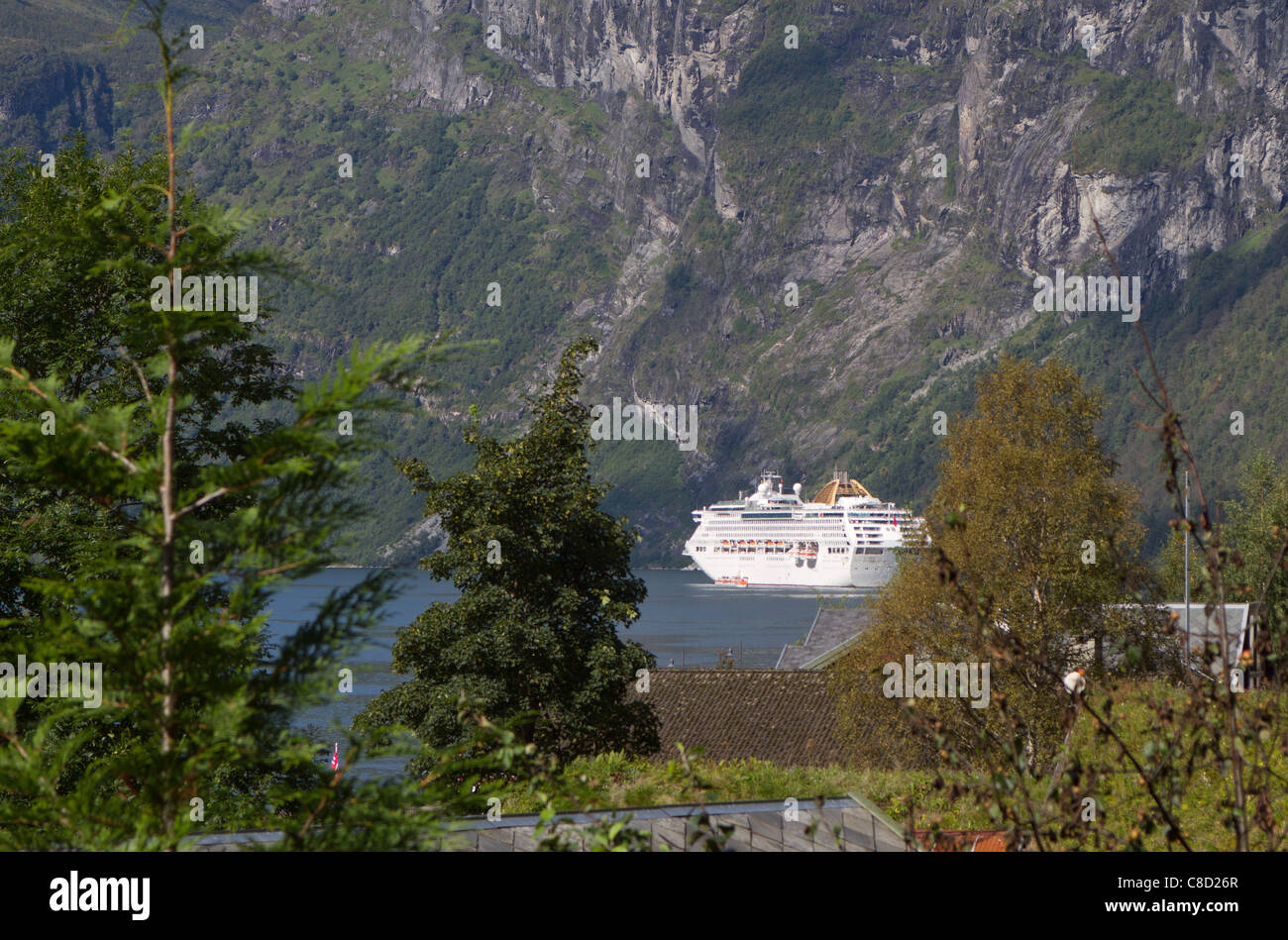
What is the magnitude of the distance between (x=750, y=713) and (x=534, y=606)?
1397 centimetres

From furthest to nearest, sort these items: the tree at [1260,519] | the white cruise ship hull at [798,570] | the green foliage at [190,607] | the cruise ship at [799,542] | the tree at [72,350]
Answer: the cruise ship at [799,542] → the white cruise ship hull at [798,570] → the tree at [1260,519] → the tree at [72,350] → the green foliage at [190,607]

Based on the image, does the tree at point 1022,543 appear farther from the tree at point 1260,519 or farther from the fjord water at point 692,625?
the fjord water at point 692,625

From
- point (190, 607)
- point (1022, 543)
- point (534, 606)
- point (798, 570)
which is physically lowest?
point (190, 607)

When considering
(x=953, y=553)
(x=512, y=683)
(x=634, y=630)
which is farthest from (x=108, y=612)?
(x=634, y=630)

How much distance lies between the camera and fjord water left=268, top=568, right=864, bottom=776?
5928cm

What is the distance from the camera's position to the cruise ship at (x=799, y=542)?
155000 millimetres

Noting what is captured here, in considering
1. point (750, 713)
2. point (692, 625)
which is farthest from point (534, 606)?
point (692, 625)

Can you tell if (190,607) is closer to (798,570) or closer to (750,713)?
(750,713)

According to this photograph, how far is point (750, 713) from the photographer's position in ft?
114

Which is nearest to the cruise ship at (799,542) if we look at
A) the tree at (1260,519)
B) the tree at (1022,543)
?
the tree at (1260,519)

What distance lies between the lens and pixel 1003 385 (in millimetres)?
27250

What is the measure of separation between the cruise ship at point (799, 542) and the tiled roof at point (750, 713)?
115m
